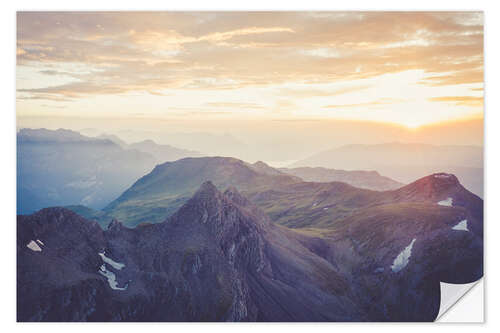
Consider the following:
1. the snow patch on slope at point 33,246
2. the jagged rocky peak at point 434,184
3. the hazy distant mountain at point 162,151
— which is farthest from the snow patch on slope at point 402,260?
the snow patch on slope at point 33,246

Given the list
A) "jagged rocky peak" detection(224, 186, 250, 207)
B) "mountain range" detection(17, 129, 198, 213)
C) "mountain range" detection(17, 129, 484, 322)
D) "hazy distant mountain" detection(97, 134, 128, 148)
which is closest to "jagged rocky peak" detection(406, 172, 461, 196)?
"mountain range" detection(17, 129, 484, 322)

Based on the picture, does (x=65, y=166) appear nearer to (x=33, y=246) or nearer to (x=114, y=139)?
(x=114, y=139)

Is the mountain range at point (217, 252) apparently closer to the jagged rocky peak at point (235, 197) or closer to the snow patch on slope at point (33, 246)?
the snow patch on slope at point (33, 246)

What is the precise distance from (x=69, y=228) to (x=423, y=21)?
41322 mm

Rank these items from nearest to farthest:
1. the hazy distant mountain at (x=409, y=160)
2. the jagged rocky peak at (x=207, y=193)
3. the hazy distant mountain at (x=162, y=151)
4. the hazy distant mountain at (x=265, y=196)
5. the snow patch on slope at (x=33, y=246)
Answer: the snow patch on slope at (x=33, y=246) → the hazy distant mountain at (x=409, y=160) → the jagged rocky peak at (x=207, y=193) → the hazy distant mountain at (x=162, y=151) → the hazy distant mountain at (x=265, y=196)

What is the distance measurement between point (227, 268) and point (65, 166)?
28.2 metres

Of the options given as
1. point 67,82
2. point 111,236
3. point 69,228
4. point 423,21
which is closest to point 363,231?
point 423,21

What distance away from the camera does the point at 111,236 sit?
37.0 meters

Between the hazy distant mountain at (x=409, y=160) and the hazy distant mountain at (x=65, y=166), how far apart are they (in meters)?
29.9

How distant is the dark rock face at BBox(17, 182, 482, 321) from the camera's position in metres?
30.4

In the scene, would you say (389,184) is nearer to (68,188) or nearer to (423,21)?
(423,21)

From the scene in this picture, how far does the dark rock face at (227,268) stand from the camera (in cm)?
3039

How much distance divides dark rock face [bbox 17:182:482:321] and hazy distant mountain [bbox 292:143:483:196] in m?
8.07

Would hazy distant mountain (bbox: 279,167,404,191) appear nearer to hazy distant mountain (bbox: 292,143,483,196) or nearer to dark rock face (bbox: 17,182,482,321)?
hazy distant mountain (bbox: 292,143,483,196)
